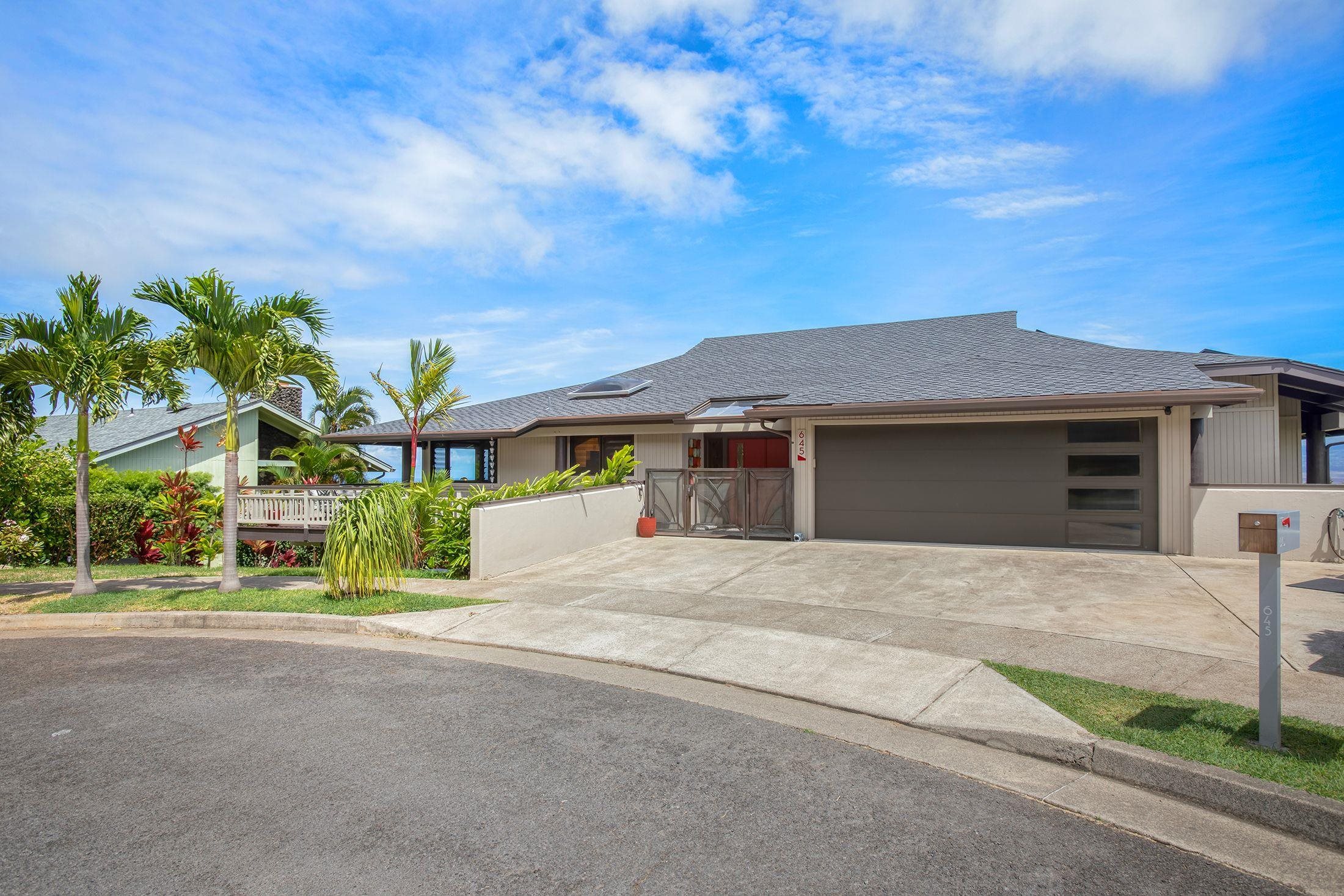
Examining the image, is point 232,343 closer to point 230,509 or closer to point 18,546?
point 230,509

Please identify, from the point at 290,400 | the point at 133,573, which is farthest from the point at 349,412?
the point at 133,573

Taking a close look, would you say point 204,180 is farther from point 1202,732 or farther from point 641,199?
point 1202,732

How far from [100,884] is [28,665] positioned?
5414 millimetres

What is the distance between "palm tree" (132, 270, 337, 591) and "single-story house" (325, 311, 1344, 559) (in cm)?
821

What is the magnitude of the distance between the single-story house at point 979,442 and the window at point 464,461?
148 centimetres

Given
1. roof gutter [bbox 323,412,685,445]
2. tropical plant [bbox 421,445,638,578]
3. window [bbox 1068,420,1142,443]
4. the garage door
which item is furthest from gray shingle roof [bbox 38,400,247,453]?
window [bbox 1068,420,1142,443]

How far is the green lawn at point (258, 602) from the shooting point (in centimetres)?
917

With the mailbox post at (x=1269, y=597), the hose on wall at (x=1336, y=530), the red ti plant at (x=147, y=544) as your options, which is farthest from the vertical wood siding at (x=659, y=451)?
the mailbox post at (x=1269, y=597)

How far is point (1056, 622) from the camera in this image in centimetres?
807

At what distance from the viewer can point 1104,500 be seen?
1329 cm

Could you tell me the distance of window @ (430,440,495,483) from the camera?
21438 millimetres

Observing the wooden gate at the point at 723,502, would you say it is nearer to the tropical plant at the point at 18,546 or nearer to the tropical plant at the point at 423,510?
the tropical plant at the point at 423,510

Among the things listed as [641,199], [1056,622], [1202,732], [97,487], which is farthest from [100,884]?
[97,487]

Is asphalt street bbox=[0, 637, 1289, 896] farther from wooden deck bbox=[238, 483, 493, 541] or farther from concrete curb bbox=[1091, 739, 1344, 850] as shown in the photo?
wooden deck bbox=[238, 483, 493, 541]
